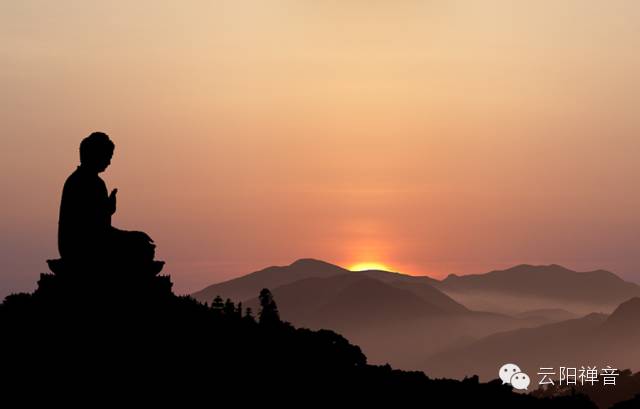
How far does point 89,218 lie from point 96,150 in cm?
279

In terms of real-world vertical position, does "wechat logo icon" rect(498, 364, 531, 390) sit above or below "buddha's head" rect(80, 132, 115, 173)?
below

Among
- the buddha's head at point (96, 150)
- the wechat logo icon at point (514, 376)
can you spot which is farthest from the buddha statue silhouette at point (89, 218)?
the wechat logo icon at point (514, 376)

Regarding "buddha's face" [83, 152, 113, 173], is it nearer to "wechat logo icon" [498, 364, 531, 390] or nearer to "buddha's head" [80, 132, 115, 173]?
"buddha's head" [80, 132, 115, 173]

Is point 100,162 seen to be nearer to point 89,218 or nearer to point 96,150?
point 96,150

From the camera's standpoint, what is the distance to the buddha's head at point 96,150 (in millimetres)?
40188

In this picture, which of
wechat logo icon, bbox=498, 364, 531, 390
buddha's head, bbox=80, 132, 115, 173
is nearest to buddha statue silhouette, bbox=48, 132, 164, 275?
buddha's head, bbox=80, 132, 115, 173

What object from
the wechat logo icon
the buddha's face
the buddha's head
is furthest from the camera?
the wechat logo icon

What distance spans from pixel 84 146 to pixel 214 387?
11039 millimetres

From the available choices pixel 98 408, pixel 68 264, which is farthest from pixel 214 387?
pixel 68 264

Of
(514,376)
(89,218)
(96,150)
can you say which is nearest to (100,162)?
(96,150)

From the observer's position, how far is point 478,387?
179ft

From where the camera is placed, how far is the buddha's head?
4019cm

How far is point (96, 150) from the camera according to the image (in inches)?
1583

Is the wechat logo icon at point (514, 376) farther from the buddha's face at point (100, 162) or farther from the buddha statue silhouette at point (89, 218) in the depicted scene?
the buddha's face at point (100, 162)
